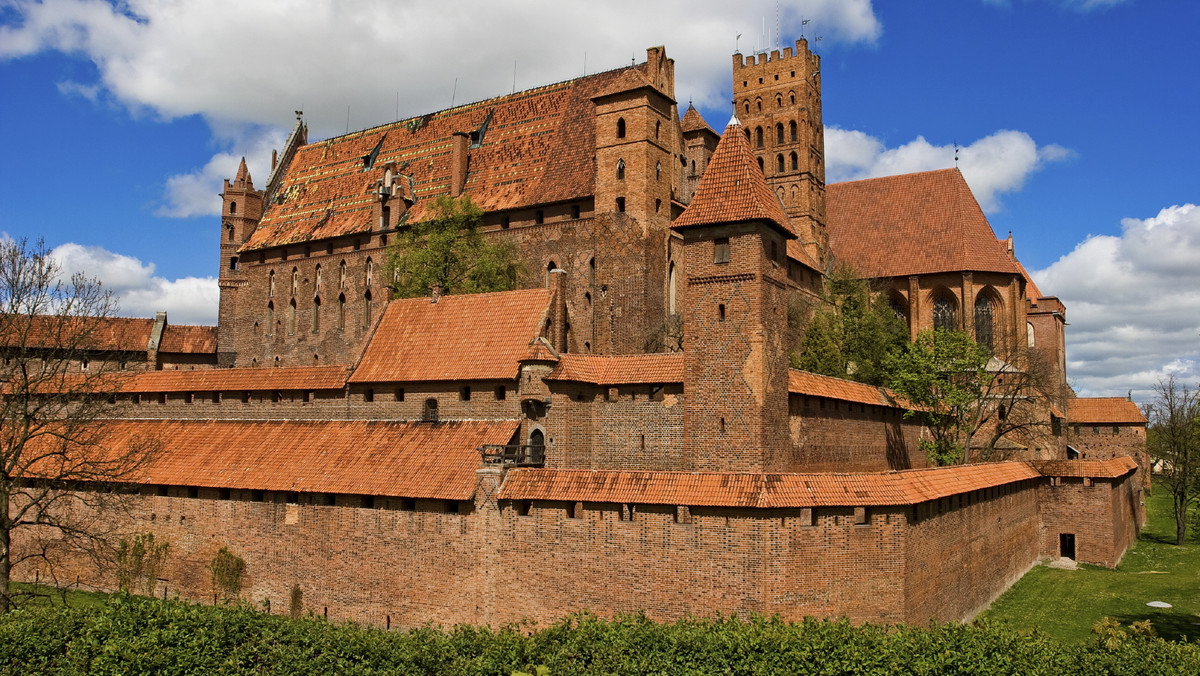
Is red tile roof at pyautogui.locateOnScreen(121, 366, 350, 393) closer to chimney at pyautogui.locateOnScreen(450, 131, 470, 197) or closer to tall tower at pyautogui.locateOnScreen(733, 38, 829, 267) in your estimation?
chimney at pyautogui.locateOnScreen(450, 131, 470, 197)

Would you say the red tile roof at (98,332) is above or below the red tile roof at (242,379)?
above

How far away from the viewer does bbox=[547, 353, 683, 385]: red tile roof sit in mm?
26781

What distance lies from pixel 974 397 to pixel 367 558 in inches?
905

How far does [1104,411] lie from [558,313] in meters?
46.2

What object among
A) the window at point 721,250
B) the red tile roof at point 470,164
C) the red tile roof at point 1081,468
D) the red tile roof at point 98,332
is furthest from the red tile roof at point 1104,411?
the red tile roof at point 98,332

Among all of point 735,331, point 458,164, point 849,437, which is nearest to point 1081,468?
point 849,437

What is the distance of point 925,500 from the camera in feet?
73.9

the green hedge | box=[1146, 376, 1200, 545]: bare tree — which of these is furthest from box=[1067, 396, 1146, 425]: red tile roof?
the green hedge

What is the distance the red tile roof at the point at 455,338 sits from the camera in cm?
2912

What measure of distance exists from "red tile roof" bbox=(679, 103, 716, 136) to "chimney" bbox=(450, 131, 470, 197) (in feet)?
34.8

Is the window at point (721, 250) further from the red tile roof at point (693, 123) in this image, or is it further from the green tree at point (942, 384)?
the red tile roof at point (693, 123)

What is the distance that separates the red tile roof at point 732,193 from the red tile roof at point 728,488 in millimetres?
7070

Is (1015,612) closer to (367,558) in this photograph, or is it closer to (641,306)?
(641,306)

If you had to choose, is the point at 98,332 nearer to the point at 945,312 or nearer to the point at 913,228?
the point at 945,312
